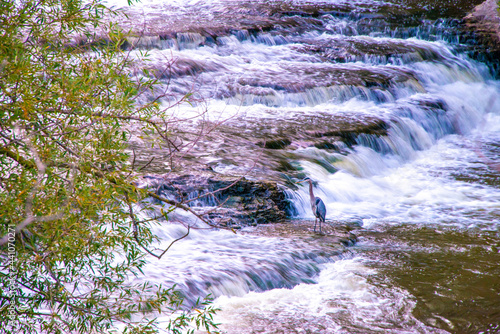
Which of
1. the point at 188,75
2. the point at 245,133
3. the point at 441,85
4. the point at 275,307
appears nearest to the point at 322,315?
the point at 275,307

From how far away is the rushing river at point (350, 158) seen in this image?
6301mm

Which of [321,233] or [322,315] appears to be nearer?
[322,315]

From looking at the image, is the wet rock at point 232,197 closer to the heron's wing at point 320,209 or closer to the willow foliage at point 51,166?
the heron's wing at point 320,209

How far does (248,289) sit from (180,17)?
1471 centimetres

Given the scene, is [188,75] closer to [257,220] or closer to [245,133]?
[245,133]

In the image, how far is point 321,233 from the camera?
8125mm

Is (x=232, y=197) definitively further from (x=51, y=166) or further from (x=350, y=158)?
(x=51, y=166)

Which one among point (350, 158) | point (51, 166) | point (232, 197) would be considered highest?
point (51, 166)

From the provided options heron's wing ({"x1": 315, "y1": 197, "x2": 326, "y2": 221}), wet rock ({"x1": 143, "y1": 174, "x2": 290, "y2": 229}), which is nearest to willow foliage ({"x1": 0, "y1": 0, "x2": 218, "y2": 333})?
wet rock ({"x1": 143, "y1": 174, "x2": 290, "y2": 229})

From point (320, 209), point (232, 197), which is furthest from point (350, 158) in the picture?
point (232, 197)

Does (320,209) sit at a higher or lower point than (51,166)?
lower

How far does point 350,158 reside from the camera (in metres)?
11.5

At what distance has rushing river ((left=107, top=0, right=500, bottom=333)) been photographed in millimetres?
6301

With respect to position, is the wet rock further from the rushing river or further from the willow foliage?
the willow foliage
